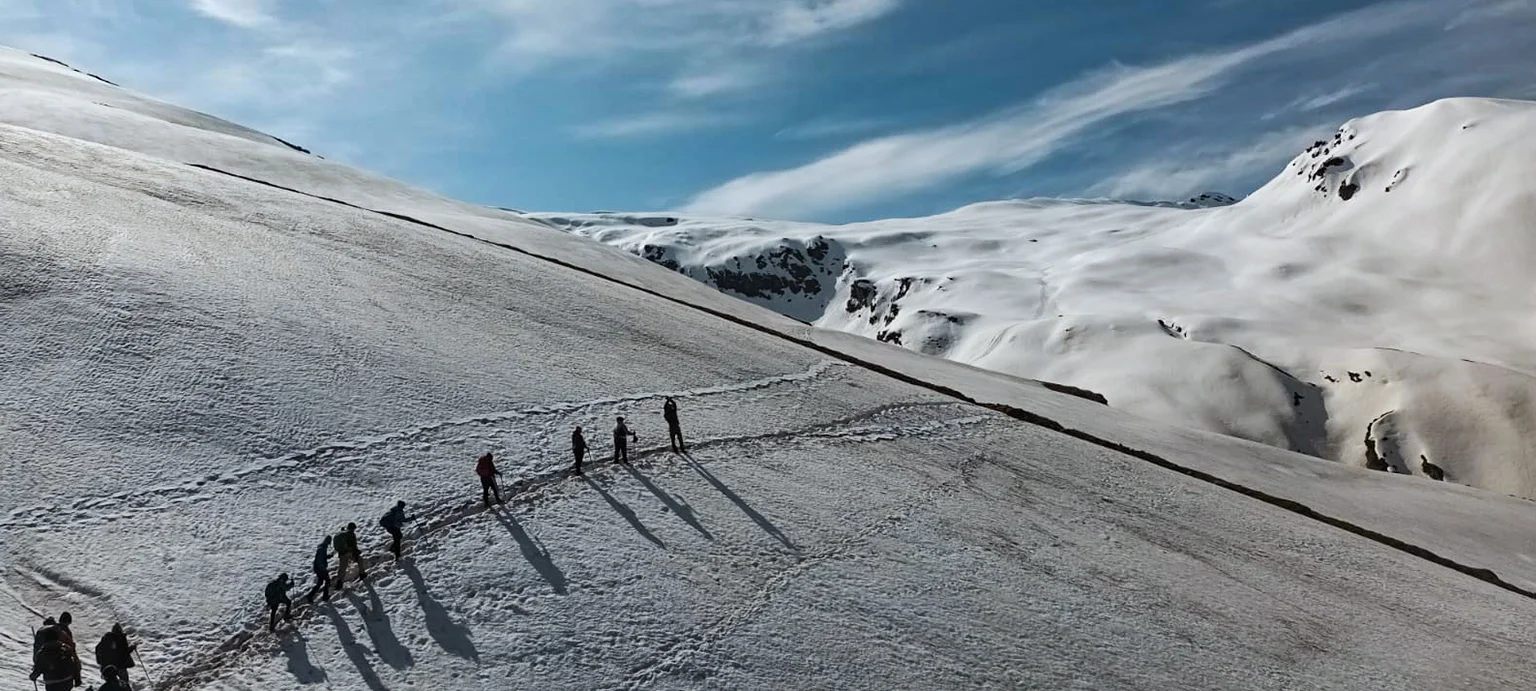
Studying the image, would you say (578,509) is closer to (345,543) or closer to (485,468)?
(485,468)

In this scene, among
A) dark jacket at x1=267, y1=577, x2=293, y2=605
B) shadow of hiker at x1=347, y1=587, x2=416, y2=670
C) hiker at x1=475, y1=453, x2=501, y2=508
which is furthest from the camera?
hiker at x1=475, y1=453, x2=501, y2=508

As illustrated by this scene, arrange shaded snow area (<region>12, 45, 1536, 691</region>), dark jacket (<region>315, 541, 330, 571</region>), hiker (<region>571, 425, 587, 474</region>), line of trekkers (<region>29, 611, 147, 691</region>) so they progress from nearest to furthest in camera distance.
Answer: line of trekkers (<region>29, 611, 147, 691</region>) < dark jacket (<region>315, 541, 330, 571</region>) < shaded snow area (<region>12, 45, 1536, 691</region>) < hiker (<region>571, 425, 587, 474</region>)

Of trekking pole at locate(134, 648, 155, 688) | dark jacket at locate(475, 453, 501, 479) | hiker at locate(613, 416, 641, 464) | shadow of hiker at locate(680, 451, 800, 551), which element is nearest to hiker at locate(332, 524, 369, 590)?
trekking pole at locate(134, 648, 155, 688)

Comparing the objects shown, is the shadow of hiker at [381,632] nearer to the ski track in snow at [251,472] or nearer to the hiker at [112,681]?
the hiker at [112,681]

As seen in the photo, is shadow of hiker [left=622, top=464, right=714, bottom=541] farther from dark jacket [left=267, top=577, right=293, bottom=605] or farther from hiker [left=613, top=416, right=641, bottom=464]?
dark jacket [left=267, top=577, right=293, bottom=605]

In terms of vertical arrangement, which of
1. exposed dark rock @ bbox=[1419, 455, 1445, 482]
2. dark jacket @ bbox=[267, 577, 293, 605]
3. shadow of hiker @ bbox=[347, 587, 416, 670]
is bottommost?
exposed dark rock @ bbox=[1419, 455, 1445, 482]

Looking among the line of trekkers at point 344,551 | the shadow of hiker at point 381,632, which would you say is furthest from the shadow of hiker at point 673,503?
the shadow of hiker at point 381,632

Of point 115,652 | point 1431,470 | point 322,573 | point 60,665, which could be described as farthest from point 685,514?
point 1431,470

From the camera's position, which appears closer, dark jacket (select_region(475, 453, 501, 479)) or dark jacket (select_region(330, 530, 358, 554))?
dark jacket (select_region(330, 530, 358, 554))

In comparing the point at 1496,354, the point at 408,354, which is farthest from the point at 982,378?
the point at 1496,354
